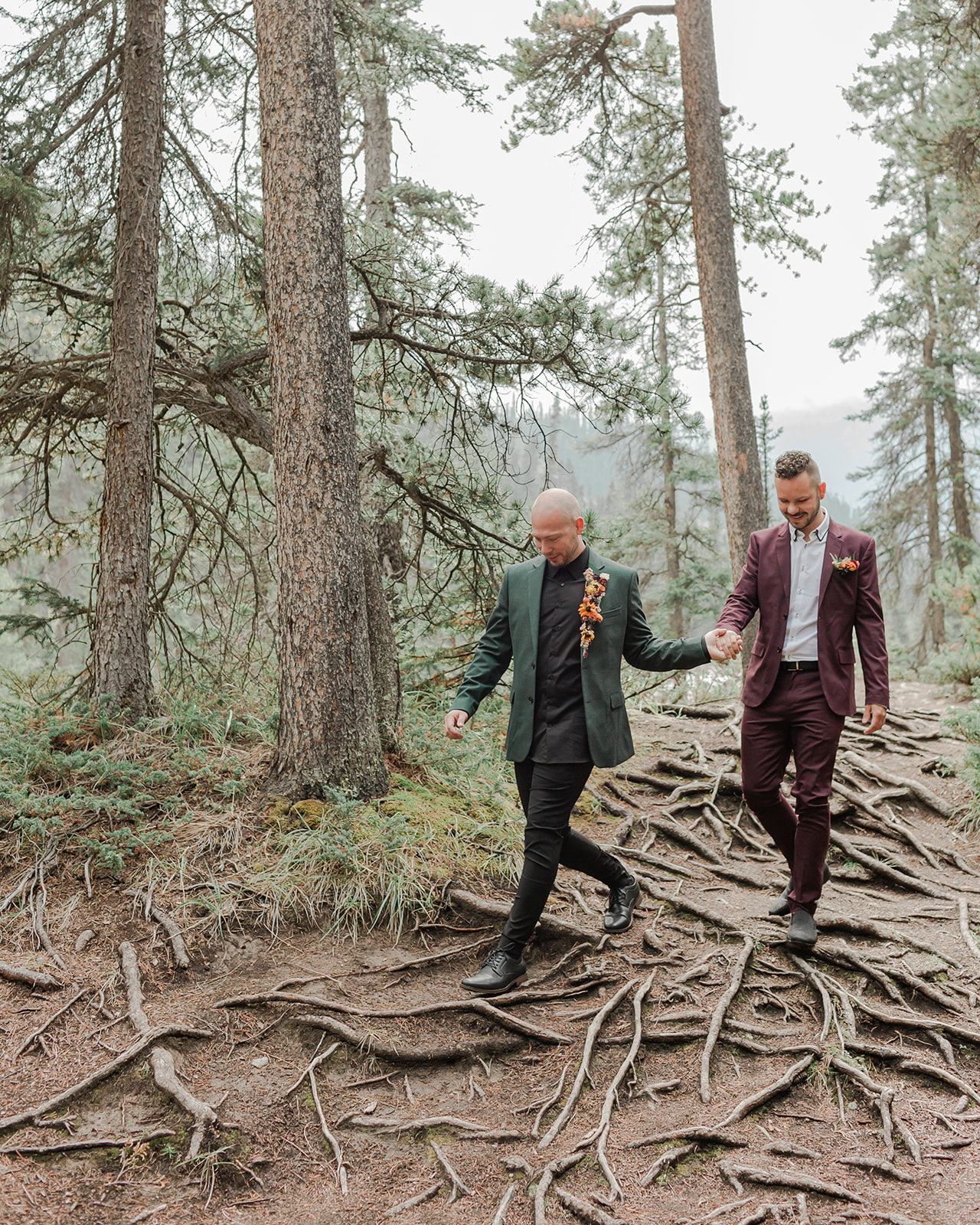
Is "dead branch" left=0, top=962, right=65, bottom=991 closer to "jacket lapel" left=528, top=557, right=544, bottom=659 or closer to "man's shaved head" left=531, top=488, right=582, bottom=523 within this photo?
"jacket lapel" left=528, top=557, right=544, bottom=659

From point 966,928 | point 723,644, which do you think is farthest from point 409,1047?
point 966,928

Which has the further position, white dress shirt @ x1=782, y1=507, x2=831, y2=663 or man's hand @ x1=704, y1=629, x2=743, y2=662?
white dress shirt @ x1=782, y1=507, x2=831, y2=663

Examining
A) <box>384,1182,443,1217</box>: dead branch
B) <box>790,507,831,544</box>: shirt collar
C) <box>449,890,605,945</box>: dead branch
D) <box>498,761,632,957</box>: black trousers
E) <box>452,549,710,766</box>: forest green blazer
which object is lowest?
<box>384,1182,443,1217</box>: dead branch

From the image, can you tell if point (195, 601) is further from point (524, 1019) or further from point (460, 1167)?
point (460, 1167)

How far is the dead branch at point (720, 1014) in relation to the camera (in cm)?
331

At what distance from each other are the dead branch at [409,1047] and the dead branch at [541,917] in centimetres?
76

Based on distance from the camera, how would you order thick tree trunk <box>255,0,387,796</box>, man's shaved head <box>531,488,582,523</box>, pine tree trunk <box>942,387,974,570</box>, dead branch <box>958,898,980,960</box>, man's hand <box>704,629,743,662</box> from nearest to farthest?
man's hand <box>704,629,743,662</box> → man's shaved head <box>531,488,582,523</box> → dead branch <box>958,898,980,960</box> → thick tree trunk <box>255,0,387,796</box> → pine tree trunk <box>942,387,974,570</box>

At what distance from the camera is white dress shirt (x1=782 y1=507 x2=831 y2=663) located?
162 inches

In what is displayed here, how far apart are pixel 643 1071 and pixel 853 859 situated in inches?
116

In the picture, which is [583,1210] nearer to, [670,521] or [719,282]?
[719,282]

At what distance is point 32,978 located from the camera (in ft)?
12.3

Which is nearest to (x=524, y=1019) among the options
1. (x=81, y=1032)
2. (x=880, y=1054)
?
(x=880, y=1054)

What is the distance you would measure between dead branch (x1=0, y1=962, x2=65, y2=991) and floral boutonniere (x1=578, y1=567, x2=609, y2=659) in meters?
2.79

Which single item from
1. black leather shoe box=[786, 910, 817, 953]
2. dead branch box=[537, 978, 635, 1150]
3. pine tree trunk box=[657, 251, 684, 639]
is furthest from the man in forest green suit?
pine tree trunk box=[657, 251, 684, 639]
